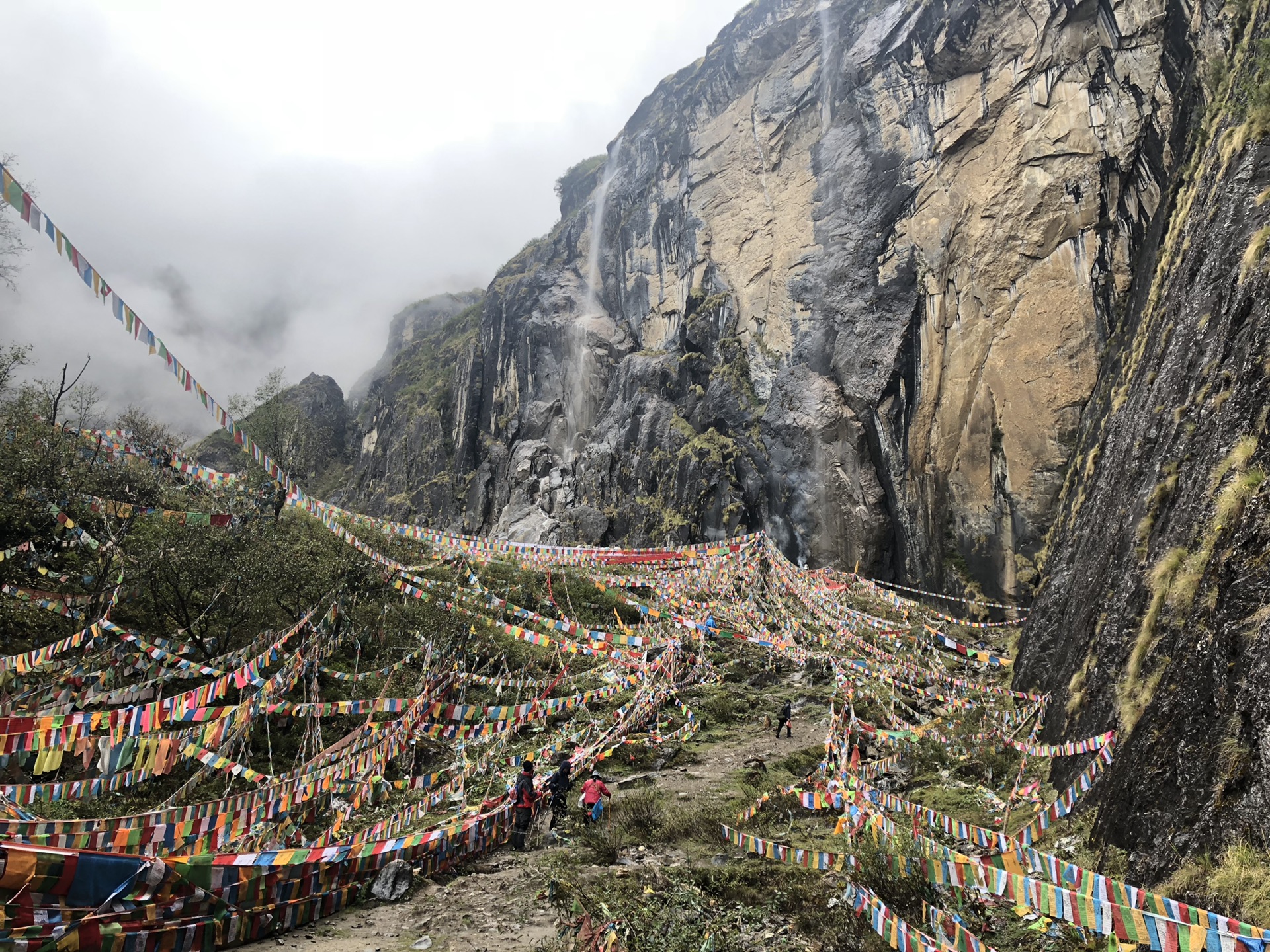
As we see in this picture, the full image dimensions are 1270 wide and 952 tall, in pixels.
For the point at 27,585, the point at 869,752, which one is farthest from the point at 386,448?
the point at 869,752

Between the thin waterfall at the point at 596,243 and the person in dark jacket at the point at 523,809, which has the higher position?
the thin waterfall at the point at 596,243

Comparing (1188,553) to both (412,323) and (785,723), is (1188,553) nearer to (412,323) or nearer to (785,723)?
(785,723)

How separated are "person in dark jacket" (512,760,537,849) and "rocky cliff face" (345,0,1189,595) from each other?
21.1 meters

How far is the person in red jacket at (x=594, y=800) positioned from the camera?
8.39 metres

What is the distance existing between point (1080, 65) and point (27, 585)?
37.0m

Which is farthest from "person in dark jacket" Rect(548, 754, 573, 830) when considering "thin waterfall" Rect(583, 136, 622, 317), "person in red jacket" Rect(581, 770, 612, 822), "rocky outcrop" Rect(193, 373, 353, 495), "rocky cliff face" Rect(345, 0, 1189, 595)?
"rocky outcrop" Rect(193, 373, 353, 495)

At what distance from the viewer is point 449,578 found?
2147 centimetres

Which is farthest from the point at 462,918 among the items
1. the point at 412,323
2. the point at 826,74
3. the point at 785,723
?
the point at 412,323

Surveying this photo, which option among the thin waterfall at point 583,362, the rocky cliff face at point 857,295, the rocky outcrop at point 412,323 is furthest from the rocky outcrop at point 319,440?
the rocky cliff face at point 857,295

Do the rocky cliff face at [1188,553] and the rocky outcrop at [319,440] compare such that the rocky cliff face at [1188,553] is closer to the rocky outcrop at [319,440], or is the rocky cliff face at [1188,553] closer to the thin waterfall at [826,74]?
the thin waterfall at [826,74]

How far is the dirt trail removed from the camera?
524 centimetres

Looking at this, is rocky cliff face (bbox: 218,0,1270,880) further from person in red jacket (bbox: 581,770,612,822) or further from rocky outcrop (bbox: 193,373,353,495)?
rocky outcrop (bbox: 193,373,353,495)

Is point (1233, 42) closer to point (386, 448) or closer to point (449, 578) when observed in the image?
point (449, 578)

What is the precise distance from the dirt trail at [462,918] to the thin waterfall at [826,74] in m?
41.6
